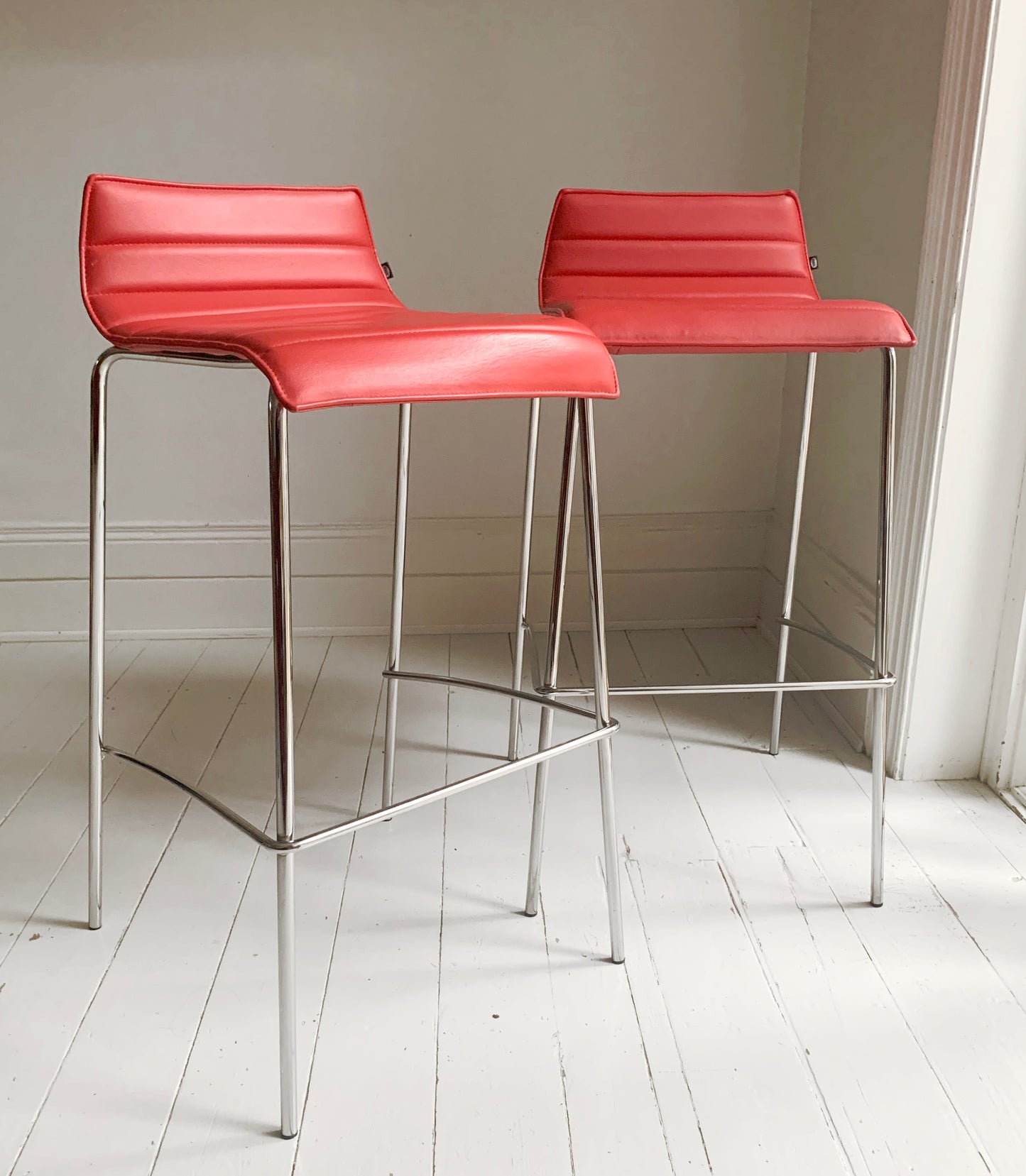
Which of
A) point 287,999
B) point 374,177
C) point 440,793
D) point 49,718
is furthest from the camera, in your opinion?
point 374,177

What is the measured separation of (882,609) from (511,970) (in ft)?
2.18

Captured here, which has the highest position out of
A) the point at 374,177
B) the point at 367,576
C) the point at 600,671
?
the point at 374,177

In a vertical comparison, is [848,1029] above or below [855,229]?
below

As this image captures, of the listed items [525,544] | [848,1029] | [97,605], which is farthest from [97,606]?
[848,1029]

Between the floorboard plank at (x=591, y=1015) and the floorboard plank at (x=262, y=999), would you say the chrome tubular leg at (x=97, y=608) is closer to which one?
the floorboard plank at (x=262, y=999)

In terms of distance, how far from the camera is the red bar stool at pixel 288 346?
100 cm

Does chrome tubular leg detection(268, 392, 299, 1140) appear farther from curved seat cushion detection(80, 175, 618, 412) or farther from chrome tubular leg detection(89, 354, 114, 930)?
chrome tubular leg detection(89, 354, 114, 930)

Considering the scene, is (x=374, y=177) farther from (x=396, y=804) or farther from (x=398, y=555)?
(x=396, y=804)

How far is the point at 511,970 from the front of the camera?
54.0 inches

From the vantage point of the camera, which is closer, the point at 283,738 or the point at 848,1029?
the point at 283,738

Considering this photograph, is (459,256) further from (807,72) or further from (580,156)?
(807,72)

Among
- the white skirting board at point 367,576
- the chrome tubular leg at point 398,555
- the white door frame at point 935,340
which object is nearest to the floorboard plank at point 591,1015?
the chrome tubular leg at point 398,555

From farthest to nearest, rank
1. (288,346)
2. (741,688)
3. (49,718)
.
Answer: (49,718) < (741,688) < (288,346)

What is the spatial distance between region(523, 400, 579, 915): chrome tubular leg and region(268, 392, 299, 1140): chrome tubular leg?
1.26ft
